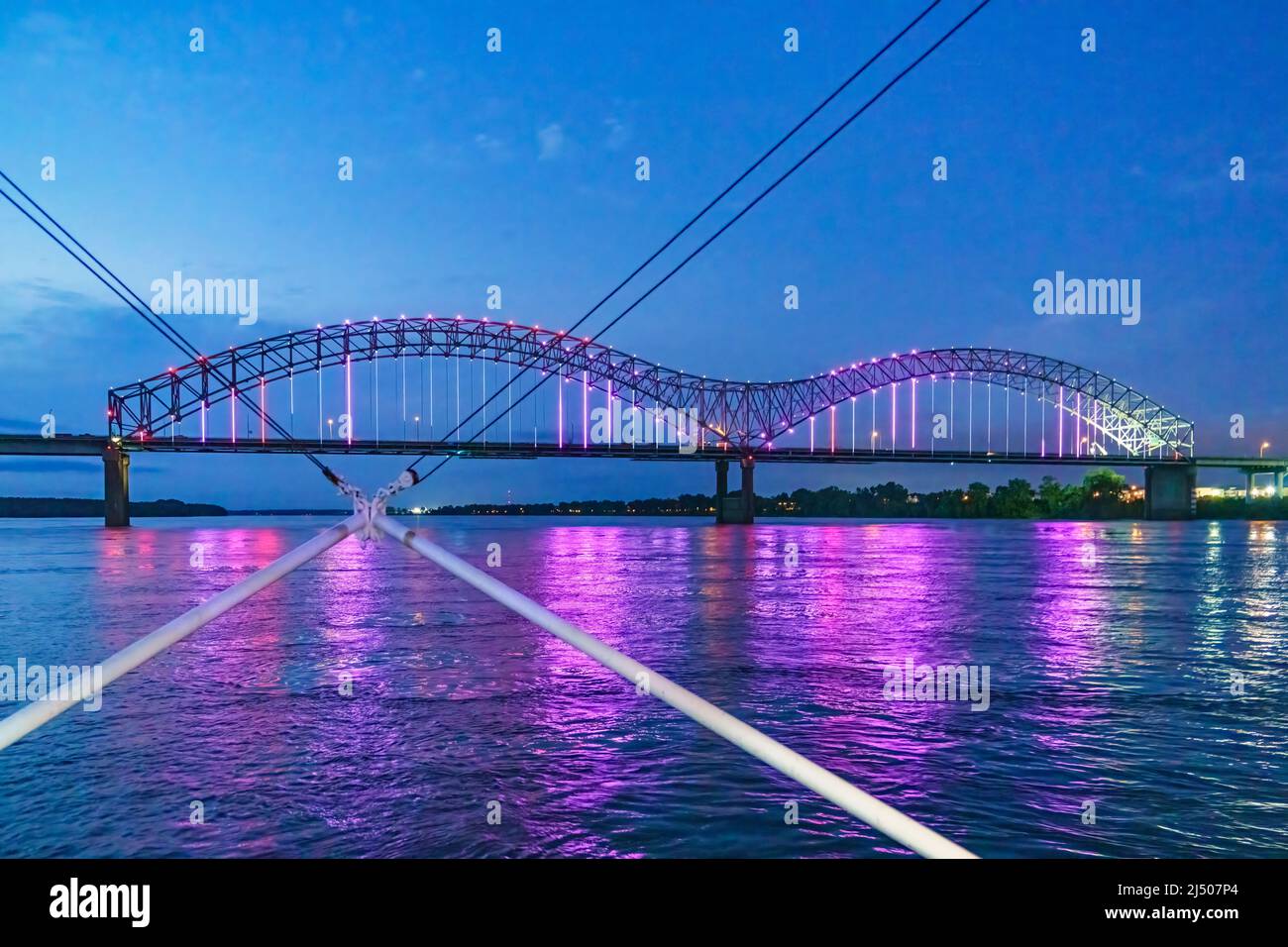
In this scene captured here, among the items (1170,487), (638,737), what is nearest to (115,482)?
(638,737)

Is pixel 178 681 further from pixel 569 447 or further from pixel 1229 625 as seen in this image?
pixel 569 447

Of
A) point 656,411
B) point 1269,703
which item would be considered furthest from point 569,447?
point 1269,703

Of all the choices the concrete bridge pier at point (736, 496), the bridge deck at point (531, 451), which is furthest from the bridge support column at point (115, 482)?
the concrete bridge pier at point (736, 496)

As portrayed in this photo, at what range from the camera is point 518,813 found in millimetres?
7250

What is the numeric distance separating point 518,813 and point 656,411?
12411cm

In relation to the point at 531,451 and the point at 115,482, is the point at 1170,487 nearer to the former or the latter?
the point at 531,451

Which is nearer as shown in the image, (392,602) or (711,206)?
(711,206)

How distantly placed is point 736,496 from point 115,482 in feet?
221

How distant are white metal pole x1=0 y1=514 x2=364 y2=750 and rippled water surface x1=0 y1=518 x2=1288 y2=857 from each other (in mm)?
2718

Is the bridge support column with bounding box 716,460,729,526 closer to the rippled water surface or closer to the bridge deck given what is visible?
the bridge deck

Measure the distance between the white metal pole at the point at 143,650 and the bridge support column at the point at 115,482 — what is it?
4233 inches

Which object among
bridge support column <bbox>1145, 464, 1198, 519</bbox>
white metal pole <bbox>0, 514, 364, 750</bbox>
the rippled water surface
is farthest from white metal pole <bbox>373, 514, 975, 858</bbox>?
bridge support column <bbox>1145, 464, 1198, 519</bbox>

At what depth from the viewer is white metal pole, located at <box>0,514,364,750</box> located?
376 centimetres
